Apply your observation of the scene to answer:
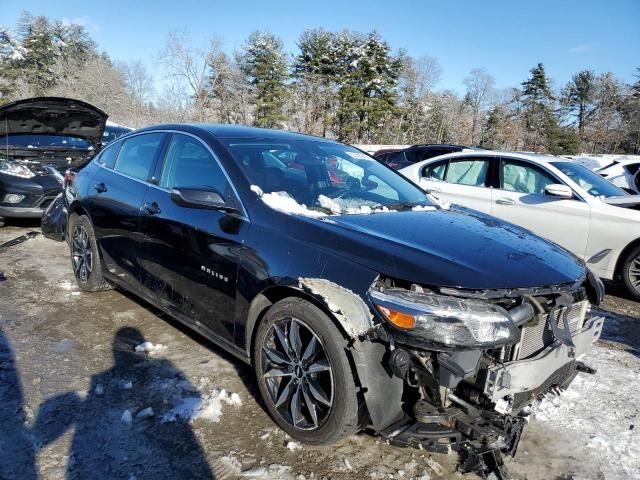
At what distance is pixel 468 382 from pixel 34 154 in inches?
300

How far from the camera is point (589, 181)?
6.14m

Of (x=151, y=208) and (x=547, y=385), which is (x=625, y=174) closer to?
(x=547, y=385)

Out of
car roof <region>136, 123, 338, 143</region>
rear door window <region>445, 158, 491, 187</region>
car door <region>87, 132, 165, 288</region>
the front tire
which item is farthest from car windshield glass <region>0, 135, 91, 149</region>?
the front tire

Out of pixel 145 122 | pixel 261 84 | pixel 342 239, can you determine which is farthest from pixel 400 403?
pixel 145 122

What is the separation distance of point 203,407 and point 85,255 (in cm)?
252

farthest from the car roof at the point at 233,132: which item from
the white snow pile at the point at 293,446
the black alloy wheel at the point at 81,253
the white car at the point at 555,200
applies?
the white car at the point at 555,200

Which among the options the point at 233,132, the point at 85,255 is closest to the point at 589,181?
the point at 233,132

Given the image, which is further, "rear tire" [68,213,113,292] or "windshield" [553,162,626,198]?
"windshield" [553,162,626,198]

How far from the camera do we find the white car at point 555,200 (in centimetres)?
540

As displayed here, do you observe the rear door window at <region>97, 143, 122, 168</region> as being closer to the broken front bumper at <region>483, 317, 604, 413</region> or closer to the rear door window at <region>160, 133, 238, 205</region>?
the rear door window at <region>160, 133, 238, 205</region>

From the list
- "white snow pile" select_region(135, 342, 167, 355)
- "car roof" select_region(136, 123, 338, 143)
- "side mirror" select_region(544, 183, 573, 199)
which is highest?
"car roof" select_region(136, 123, 338, 143)

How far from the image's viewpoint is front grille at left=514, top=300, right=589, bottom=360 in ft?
7.30

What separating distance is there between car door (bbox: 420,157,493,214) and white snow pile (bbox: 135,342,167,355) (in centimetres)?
416

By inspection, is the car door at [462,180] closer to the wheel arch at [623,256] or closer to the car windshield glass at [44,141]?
the wheel arch at [623,256]
